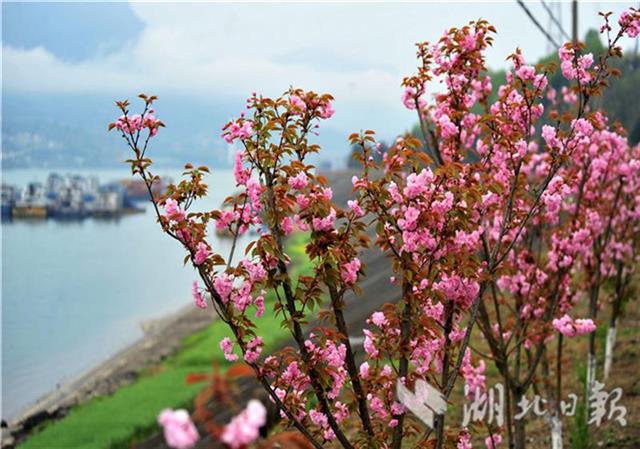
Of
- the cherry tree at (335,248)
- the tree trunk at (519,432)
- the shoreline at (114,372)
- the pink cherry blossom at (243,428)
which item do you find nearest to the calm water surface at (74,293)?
the shoreline at (114,372)

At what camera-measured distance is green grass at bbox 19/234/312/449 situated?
9875 mm

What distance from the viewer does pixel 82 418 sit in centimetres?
1131

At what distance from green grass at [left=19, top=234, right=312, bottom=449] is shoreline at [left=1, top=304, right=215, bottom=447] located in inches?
17.0

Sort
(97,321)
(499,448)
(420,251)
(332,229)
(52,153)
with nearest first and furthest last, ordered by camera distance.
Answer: (332,229), (420,251), (499,448), (97,321), (52,153)

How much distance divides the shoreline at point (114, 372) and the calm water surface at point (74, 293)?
0.53 meters

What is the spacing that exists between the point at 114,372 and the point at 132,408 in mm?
4563

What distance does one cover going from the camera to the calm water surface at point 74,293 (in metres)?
18.1

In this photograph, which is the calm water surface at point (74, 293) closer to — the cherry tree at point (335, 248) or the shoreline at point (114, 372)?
the shoreline at point (114, 372)

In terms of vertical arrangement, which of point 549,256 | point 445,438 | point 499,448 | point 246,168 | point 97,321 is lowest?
point 97,321

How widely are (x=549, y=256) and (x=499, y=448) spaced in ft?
8.33

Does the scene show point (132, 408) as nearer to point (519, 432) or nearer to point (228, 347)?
point (519, 432)

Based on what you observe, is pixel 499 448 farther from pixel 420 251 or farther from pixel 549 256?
pixel 420 251

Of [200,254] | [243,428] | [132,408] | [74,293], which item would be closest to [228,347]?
[200,254]

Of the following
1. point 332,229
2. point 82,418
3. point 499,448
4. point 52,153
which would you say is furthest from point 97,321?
point 52,153
